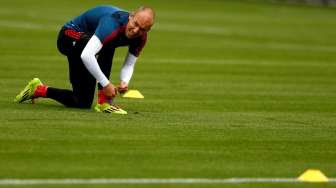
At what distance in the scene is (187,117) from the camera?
14195 mm

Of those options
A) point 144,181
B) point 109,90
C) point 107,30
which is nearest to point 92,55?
point 107,30

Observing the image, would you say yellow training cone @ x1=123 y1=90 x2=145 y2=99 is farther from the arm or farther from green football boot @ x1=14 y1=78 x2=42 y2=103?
the arm

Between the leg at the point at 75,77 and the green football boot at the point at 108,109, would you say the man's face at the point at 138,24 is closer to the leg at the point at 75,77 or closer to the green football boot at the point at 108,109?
the leg at the point at 75,77

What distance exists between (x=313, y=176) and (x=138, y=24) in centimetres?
394

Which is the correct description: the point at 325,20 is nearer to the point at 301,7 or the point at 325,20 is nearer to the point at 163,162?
the point at 301,7

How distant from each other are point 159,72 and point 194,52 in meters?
6.51

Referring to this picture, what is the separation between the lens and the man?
1294 centimetres

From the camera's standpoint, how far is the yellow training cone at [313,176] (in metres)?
9.81

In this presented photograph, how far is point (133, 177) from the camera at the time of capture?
961 centimetres

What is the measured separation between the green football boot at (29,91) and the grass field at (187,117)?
0.17 meters

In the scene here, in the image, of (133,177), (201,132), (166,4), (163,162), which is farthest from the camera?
(166,4)

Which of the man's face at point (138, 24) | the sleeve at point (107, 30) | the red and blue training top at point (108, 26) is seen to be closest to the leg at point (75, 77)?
the red and blue training top at point (108, 26)

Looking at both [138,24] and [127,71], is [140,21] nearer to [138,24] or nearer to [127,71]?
[138,24]

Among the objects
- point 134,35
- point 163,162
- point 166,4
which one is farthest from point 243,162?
point 166,4
